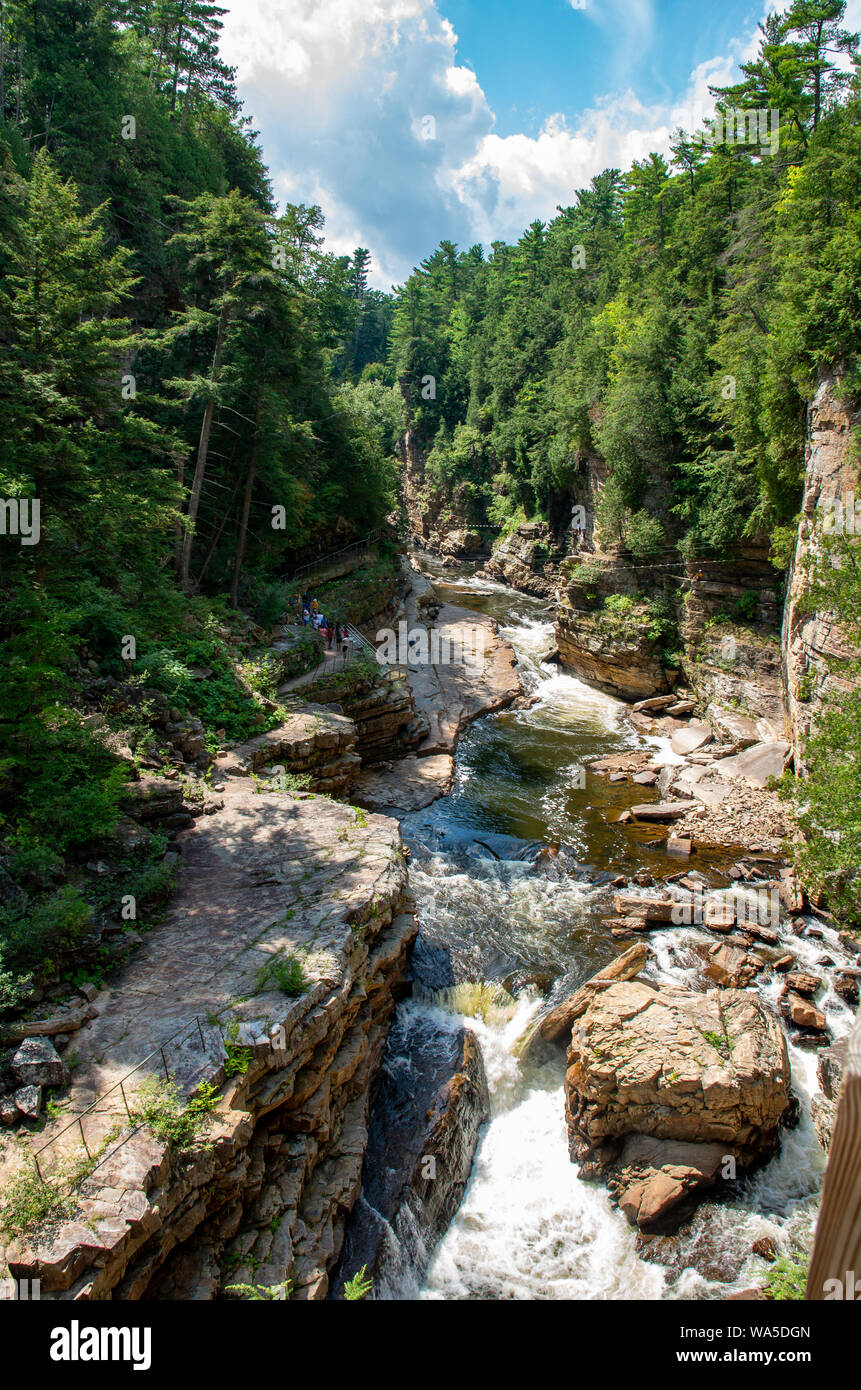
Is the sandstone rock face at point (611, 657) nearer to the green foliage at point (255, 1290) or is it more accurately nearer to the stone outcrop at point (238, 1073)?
the stone outcrop at point (238, 1073)

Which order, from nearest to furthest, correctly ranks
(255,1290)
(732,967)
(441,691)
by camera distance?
(255,1290), (732,967), (441,691)

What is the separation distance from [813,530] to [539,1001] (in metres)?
12.7

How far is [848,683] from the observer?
1400 centimetres

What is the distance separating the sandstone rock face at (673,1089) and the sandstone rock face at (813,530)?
7.31 meters

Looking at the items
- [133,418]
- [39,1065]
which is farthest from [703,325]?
[39,1065]

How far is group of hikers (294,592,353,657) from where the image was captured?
76.5 feet

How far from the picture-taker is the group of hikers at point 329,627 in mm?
23328

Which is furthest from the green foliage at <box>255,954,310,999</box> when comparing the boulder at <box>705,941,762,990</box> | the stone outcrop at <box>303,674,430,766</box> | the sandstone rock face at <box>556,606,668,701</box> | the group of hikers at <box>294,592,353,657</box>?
the sandstone rock face at <box>556,606,668,701</box>

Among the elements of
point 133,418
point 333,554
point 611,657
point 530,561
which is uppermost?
point 530,561

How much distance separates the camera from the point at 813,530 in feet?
51.6

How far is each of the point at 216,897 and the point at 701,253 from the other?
33.1 meters

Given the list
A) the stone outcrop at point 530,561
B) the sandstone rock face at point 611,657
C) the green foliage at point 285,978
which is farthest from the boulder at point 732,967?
the stone outcrop at point 530,561

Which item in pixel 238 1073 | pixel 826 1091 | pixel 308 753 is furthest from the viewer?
pixel 308 753

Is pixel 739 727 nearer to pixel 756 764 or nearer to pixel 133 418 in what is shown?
pixel 756 764
